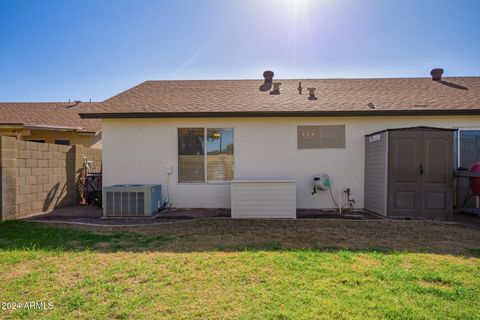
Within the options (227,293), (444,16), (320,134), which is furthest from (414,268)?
(444,16)

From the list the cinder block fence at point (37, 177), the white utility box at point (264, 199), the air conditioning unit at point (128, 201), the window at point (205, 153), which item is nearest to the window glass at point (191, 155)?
the window at point (205, 153)

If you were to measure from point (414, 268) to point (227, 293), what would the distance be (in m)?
2.44

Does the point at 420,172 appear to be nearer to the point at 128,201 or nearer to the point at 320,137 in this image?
the point at 320,137

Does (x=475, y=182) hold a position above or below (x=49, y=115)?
below

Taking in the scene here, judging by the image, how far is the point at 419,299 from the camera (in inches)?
105

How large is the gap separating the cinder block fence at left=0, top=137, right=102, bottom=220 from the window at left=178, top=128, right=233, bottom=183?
11.5 ft

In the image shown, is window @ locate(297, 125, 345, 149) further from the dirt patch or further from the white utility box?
the dirt patch

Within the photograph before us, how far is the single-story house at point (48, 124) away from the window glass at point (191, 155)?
22.2ft

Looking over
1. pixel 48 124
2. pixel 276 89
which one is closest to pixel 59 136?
pixel 48 124

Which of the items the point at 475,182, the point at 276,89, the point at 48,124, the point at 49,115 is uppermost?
the point at 276,89

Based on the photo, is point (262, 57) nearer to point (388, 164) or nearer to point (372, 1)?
point (372, 1)

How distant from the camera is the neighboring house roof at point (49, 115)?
40.4 feet

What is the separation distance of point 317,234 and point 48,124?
506 inches

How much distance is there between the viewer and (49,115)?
13570 millimetres
